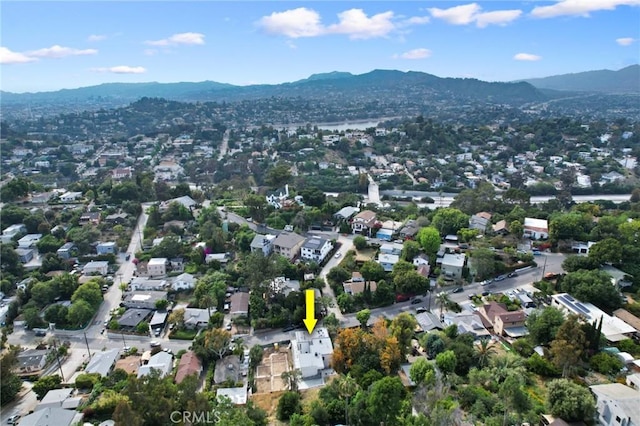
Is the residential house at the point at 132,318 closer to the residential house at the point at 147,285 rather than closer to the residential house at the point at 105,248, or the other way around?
the residential house at the point at 147,285

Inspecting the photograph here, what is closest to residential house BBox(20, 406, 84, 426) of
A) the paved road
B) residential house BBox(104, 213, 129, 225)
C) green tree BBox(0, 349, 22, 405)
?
the paved road

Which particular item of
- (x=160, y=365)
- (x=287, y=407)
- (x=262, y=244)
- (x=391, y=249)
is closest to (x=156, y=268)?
(x=262, y=244)

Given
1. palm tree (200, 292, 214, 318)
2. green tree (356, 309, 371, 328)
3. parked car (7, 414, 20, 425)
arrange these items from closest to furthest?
parked car (7, 414, 20, 425), green tree (356, 309, 371, 328), palm tree (200, 292, 214, 318)

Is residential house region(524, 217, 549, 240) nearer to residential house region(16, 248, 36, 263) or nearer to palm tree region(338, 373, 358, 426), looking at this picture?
palm tree region(338, 373, 358, 426)

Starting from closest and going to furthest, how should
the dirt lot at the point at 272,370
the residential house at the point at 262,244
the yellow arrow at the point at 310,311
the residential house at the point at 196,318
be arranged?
the dirt lot at the point at 272,370 → the yellow arrow at the point at 310,311 → the residential house at the point at 196,318 → the residential house at the point at 262,244

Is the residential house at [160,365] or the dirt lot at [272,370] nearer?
the dirt lot at [272,370]

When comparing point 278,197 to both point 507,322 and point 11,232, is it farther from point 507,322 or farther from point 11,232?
point 507,322

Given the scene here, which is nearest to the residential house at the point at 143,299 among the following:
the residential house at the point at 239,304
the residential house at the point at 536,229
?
the residential house at the point at 239,304
